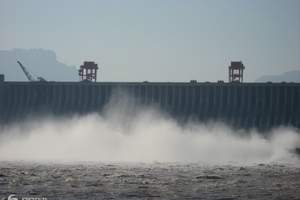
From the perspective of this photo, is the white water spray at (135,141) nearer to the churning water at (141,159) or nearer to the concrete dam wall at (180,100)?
the churning water at (141,159)

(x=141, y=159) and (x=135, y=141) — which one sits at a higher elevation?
(x=135, y=141)

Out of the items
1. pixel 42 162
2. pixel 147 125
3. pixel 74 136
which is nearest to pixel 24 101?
Answer: pixel 74 136

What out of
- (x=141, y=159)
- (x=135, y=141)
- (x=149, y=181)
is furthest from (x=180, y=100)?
(x=149, y=181)

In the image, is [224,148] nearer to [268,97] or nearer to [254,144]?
[254,144]

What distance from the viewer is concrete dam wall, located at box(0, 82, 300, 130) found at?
48.9 meters

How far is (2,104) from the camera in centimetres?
5412

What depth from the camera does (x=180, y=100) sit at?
51000 mm

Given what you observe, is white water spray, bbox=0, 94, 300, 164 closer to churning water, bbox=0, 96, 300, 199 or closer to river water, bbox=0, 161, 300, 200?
churning water, bbox=0, 96, 300, 199

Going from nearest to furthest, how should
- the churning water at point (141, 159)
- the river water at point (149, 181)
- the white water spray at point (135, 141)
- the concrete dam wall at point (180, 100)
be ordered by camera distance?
the river water at point (149, 181) < the churning water at point (141, 159) < the white water spray at point (135, 141) < the concrete dam wall at point (180, 100)

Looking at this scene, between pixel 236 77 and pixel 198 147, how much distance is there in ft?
57.2

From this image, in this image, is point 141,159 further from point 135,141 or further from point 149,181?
point 149,181

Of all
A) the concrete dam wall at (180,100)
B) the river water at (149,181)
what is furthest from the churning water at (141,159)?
the concrete dam wall at (180,100)

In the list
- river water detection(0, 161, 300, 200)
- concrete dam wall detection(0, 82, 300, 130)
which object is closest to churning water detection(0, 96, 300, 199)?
river water detection(0, 161, 300, 200)

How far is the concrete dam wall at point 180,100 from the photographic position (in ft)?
161
